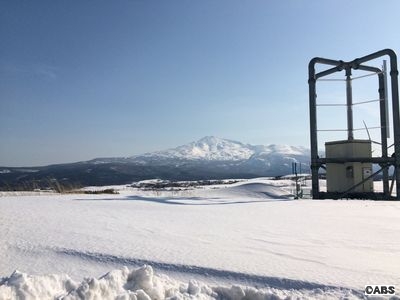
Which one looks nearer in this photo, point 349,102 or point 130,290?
point 130,290

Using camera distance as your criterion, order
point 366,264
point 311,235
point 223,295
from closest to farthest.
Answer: point 223,295
point 366,264
point 311,235

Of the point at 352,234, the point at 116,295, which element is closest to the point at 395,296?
the point at 116,295

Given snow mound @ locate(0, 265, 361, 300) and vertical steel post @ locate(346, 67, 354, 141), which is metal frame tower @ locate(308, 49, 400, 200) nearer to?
vertical steel post @ locate(346, 67, 354, 141)

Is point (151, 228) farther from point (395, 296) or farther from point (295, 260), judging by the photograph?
point (395, 296)

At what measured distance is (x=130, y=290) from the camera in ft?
12.6

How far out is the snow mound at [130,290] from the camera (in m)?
3.52

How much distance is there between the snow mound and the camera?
3.52m

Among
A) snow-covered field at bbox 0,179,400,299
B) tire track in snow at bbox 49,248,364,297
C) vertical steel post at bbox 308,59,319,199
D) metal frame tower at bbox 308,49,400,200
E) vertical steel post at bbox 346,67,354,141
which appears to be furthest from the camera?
vertical steel post at bbox 346,67,354,141

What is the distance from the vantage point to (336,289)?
4.15 m

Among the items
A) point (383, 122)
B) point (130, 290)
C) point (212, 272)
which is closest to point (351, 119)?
point (383, 122)

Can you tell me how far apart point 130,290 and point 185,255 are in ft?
4.75

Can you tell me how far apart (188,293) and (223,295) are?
→ 1.18ft

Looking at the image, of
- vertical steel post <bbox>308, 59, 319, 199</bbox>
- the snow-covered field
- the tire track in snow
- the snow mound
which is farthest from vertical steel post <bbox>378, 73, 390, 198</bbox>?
the snow mound

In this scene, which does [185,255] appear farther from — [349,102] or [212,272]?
[349,102]
